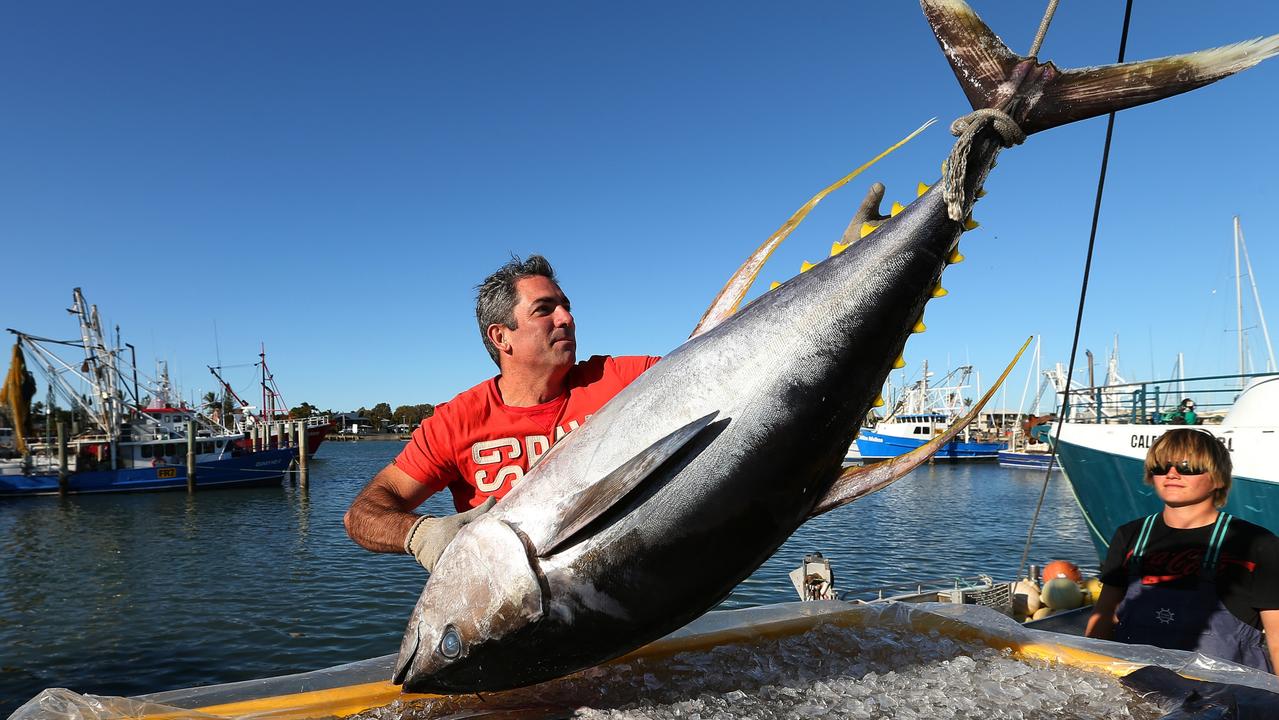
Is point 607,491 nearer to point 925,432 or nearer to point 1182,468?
point 1182,468

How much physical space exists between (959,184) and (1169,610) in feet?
6.03

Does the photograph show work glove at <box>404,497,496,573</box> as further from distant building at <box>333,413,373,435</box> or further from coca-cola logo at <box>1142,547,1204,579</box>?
distant building at <box>333,413,373,435</box>

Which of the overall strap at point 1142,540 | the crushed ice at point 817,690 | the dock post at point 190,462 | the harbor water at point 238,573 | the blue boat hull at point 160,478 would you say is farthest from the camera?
the dock post at point 190,462

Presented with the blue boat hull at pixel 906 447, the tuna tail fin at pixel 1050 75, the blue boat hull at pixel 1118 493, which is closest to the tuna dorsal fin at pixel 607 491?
the tuna tail fin at pixel 1050 75

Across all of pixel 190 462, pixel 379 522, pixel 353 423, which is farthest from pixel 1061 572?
pixel 353 423

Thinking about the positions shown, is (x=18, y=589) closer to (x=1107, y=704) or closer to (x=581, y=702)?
(x=581, y=702)

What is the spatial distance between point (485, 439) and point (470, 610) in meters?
0.74

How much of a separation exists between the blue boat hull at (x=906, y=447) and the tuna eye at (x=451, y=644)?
39394 millimetres

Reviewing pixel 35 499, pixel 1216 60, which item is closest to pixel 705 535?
pixel 1216 60

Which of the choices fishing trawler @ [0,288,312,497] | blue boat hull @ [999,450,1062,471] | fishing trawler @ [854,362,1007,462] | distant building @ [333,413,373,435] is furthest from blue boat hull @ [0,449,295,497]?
distant building @ [333,413,373,435]

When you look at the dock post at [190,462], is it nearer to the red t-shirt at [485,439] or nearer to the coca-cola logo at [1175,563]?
the red t-shirt at [485,439]

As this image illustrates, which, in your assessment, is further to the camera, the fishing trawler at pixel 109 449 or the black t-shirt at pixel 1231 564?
the fishing trawler at pixel 109 449

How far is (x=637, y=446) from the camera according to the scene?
1.66m

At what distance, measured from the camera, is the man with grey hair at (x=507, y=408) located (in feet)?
7.32
